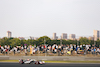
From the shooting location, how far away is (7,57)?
3030 centimetres

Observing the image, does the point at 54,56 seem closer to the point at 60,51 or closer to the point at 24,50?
the point at 60,51

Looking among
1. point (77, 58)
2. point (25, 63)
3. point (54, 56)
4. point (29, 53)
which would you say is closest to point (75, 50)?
point (77, 58)

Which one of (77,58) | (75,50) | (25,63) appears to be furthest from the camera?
(75,50)

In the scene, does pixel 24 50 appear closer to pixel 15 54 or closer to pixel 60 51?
pixel 15 54

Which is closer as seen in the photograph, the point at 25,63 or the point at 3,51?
the point at 25,63

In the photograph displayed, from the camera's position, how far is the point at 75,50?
32031 mm

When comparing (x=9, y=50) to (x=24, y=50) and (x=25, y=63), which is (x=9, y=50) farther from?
(x=25, y=63)

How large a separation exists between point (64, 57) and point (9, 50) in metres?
10.9

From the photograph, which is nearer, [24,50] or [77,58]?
[77,58]

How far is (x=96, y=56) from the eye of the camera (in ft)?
100

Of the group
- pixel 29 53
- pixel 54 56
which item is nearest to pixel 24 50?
pixel 29 53

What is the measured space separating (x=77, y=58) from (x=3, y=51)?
13975 millimetres

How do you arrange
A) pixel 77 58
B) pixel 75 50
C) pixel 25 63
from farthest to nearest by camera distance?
pixel 75 50
pixel 77 58
pixel 25 63

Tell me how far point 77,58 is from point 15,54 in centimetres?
1172
